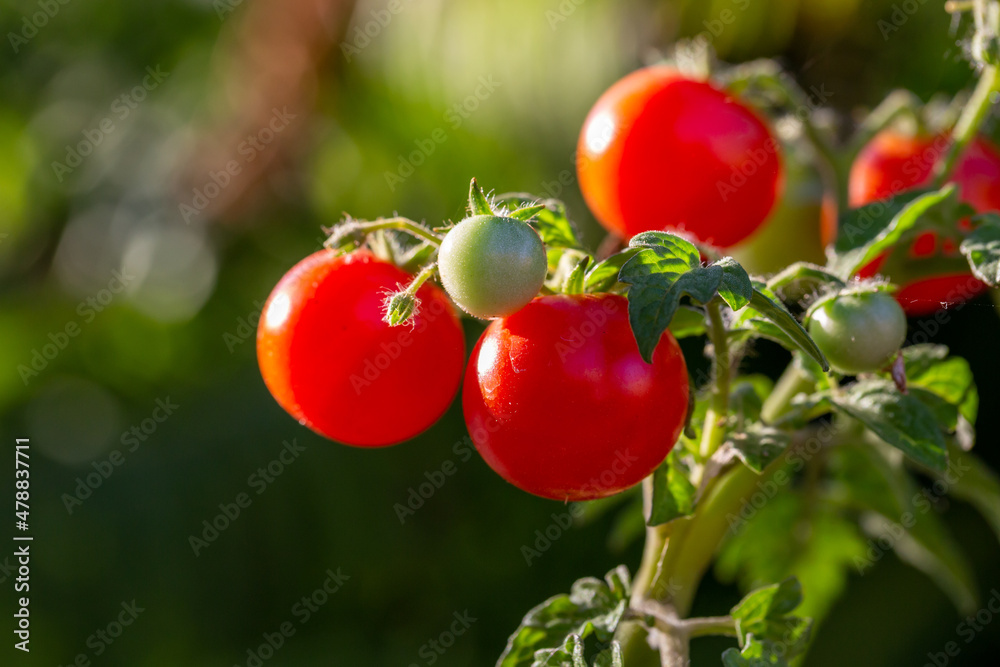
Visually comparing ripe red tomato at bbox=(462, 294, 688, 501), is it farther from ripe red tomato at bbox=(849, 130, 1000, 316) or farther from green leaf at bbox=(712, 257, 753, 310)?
ripe red tomato at bbox=(849, 130, 1000, 316)

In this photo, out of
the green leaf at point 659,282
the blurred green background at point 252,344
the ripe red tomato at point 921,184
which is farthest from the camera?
the blurred green background at point 252,344

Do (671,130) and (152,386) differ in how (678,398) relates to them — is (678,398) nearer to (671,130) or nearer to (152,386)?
(671,130)

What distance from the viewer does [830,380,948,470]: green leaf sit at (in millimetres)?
403

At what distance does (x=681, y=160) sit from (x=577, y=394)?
245mm

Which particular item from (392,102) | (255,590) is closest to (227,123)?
(392,102)

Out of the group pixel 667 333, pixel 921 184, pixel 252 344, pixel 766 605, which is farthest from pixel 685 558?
pixel 252 344

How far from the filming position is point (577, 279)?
0.38 m

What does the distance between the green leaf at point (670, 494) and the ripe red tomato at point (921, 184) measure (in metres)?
0.20

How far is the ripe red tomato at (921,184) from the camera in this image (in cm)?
53

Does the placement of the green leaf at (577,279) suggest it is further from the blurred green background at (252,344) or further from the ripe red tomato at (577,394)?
the blurred green background at (252,344)

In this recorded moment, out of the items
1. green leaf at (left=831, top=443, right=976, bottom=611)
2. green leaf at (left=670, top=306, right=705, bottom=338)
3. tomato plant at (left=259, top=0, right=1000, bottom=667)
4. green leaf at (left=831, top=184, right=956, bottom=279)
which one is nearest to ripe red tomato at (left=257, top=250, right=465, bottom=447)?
tomato plant at (left=259, top=0, right=1000, bottom=667)

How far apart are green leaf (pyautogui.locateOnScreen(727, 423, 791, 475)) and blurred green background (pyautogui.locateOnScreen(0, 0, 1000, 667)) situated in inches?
43.5

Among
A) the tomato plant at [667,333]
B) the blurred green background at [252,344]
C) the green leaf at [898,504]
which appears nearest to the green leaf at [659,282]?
the tomato plant at [667,333]

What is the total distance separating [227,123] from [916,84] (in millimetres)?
1422
